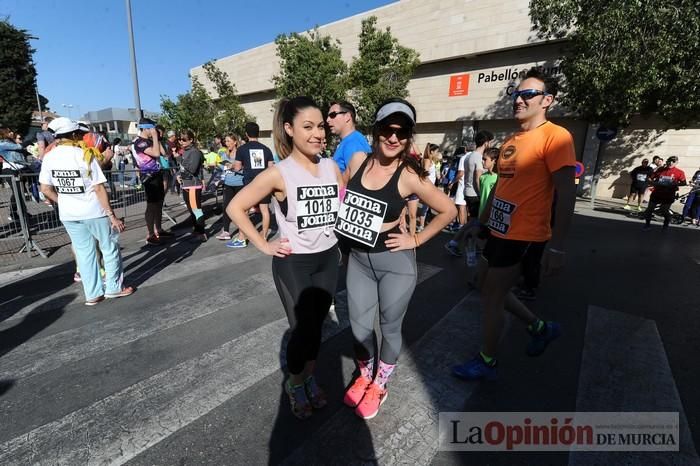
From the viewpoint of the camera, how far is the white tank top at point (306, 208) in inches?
85.9

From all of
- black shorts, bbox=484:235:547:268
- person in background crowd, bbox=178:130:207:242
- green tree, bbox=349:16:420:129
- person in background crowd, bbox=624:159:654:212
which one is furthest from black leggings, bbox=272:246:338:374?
green tree, bbox=349:16:420:129

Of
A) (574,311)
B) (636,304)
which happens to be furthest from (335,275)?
(636,304)

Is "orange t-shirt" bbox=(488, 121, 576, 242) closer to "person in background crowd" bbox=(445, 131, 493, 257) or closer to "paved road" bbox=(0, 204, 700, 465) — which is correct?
"paved road" bbox=(0, 204, 700, 465)

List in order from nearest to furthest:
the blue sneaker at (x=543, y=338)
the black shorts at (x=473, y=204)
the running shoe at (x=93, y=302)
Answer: the blue sneaker at (x=543, y=338)
the running shoe at (x=93, y=302)
the black shorts at (x=473, y=204)

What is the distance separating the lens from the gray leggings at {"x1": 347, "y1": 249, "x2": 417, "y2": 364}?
2.30 metres

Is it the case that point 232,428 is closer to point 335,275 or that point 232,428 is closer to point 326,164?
point 335,275

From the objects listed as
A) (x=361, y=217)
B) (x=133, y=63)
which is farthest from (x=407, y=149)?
(x=133, y=63)

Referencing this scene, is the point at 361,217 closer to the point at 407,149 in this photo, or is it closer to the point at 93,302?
the point at 407,149

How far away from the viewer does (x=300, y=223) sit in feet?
7.24

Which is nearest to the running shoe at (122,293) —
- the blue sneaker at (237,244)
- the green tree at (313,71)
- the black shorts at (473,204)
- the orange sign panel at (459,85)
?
the blue sneaker at (237,244)

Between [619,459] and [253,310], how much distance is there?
11.1 feet

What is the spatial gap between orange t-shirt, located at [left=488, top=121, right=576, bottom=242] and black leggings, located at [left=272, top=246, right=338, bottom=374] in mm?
1349

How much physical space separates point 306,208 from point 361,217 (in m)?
0.36

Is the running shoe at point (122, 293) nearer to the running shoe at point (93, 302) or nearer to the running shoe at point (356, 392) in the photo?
the running shoe at point (93, 302)
